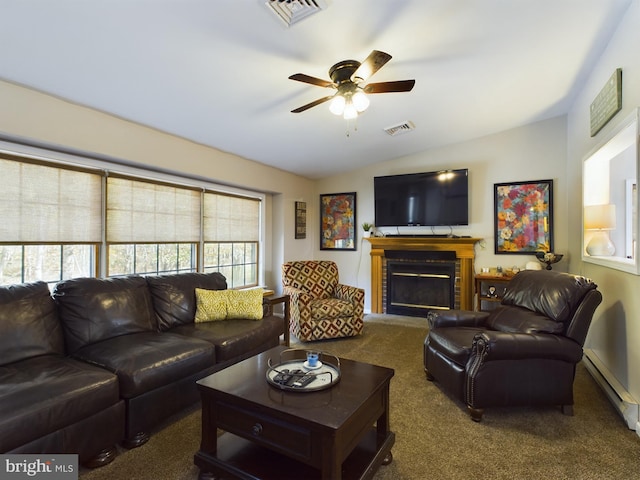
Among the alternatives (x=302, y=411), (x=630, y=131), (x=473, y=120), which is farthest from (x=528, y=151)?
(x=302, y=411)

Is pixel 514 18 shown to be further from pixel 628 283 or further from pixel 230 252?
pixel 230 252

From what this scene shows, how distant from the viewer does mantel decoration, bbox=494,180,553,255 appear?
446 cm

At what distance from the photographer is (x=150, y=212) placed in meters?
3.55

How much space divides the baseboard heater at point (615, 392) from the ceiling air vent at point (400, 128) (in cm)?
308

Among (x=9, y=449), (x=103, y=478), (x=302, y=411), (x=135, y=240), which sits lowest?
(x=103, y=478)

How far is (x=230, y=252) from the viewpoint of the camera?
15.4ft

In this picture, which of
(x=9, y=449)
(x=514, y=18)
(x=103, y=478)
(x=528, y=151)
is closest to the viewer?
(x=9, y=449)

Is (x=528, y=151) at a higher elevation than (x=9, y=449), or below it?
higher

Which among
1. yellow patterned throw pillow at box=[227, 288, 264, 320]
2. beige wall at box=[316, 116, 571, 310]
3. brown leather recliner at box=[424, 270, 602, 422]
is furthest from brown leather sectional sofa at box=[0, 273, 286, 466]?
beige wall at box=[316, 116, 571, 310]

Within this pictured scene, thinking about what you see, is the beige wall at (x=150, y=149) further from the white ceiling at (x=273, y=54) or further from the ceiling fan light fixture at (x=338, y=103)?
the ceiling fan light fixture at (x=338, y=103)

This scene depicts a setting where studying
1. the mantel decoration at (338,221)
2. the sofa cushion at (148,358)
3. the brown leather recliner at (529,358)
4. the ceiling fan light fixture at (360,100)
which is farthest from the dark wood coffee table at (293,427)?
the mantel decoration at (338,221)

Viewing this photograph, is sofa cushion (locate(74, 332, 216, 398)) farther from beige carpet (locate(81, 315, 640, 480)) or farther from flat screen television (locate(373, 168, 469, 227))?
flat screen television (locate(373, 168, 469, 227))

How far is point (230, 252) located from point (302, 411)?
11.5ft

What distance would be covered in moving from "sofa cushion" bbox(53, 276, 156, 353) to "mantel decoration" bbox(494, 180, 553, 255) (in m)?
4.57
